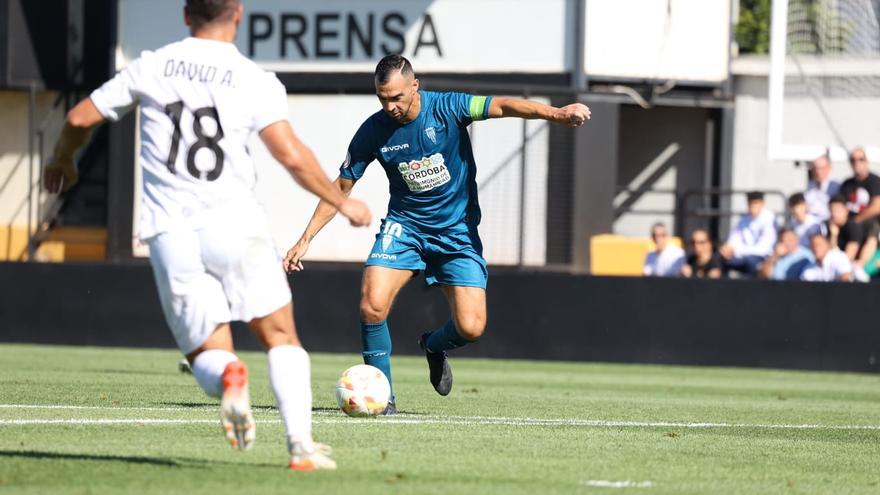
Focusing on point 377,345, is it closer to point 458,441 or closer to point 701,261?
point 458,441

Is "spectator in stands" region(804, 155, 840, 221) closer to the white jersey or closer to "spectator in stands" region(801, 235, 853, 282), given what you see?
"spectator in stands" region(801, 235, 853, 282)

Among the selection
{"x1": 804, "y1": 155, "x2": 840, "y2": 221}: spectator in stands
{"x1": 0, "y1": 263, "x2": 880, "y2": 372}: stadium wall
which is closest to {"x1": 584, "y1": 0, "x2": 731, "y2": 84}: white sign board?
{"x1": 0, "y1": 263, "x2": 880, "y2": 372}: stadium wall

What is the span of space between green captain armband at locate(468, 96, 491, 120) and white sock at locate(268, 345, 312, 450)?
3.78 m

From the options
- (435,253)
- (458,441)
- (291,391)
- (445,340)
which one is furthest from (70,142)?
(445,340)

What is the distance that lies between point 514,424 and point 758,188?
16.9m

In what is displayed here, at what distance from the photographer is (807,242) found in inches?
786

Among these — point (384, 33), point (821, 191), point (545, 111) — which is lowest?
point (821, 191)

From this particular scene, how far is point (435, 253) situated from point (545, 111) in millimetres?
1797

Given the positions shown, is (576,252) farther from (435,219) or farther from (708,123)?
(435,219)

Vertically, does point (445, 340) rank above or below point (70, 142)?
below

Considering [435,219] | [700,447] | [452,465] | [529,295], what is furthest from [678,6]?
[452,465]

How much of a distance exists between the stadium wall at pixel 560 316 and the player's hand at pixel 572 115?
10.6 meters

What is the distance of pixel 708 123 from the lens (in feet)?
85.5

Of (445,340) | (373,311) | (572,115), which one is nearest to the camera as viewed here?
(572,115)
